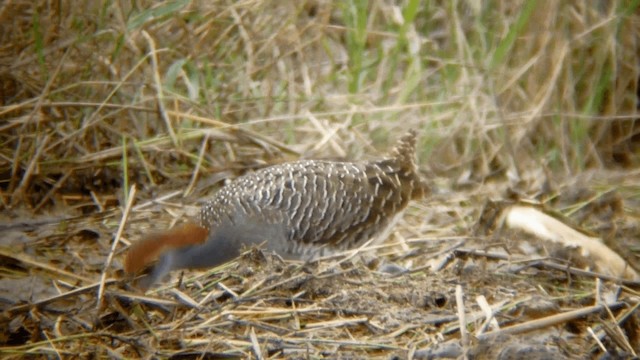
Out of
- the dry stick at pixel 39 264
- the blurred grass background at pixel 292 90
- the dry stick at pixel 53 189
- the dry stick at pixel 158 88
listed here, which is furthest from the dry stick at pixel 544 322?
the dry stick at pixel 53 189

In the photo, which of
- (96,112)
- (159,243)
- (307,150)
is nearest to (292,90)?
(307,150)

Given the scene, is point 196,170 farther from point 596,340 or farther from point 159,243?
point 596,340

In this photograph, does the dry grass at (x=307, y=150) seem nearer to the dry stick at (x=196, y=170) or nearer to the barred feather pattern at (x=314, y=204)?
the dry stick at (x=196, y=170)

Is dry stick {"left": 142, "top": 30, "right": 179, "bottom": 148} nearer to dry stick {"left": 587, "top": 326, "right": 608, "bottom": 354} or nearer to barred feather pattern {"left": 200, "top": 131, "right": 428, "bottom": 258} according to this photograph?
barred feather pattern {"left": 200, "top": 131, "right": 428, "bottom": 258}

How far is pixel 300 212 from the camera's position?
514cm

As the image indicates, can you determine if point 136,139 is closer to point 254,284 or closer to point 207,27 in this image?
point 207,27

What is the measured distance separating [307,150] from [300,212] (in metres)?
1.14

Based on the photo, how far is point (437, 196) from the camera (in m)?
6.14

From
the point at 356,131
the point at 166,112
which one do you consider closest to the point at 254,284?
the point at 166,112

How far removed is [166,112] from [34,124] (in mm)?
749

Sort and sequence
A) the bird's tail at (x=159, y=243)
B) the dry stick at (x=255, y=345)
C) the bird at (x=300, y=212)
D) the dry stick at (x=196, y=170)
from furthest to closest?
the dry stick at (x=196, y=170), the bird at (x=300, y=212), the bird's tail at (x=159, y=243), the dry stick at (x=255, y=345)

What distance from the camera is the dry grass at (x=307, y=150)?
13.1 ft

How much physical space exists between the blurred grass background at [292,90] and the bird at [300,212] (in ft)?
2.11

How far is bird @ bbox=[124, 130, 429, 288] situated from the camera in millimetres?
4934
